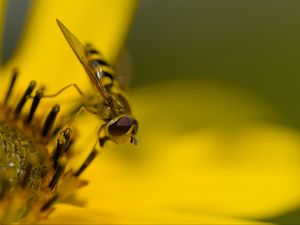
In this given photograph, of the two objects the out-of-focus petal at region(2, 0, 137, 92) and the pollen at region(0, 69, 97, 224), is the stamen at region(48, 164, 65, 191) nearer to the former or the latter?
the pollen at region(0, 69, 97, 224)

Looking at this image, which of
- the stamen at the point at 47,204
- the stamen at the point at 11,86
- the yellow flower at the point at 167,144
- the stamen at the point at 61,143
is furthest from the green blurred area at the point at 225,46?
the stamen at the point at 47,204

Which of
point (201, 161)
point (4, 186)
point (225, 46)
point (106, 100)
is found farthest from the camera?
point (225, 46)

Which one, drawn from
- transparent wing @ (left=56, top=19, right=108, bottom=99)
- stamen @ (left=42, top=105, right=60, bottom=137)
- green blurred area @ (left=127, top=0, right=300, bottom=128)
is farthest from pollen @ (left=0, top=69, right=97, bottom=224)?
green blurred area @ (left=127, top=0, right=300, bottom=128)

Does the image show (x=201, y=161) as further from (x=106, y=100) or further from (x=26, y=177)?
(x=26, y=177)

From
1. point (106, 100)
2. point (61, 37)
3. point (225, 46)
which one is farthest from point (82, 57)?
point (225, 46)

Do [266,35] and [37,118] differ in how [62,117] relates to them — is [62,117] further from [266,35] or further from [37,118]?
[266,35]

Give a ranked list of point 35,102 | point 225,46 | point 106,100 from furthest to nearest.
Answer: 1. point 225,46
2. point 35,102
3. point 106,100

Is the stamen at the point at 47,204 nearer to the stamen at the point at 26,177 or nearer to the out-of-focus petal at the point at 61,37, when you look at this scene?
Result: the stamen at the point at 26,177
